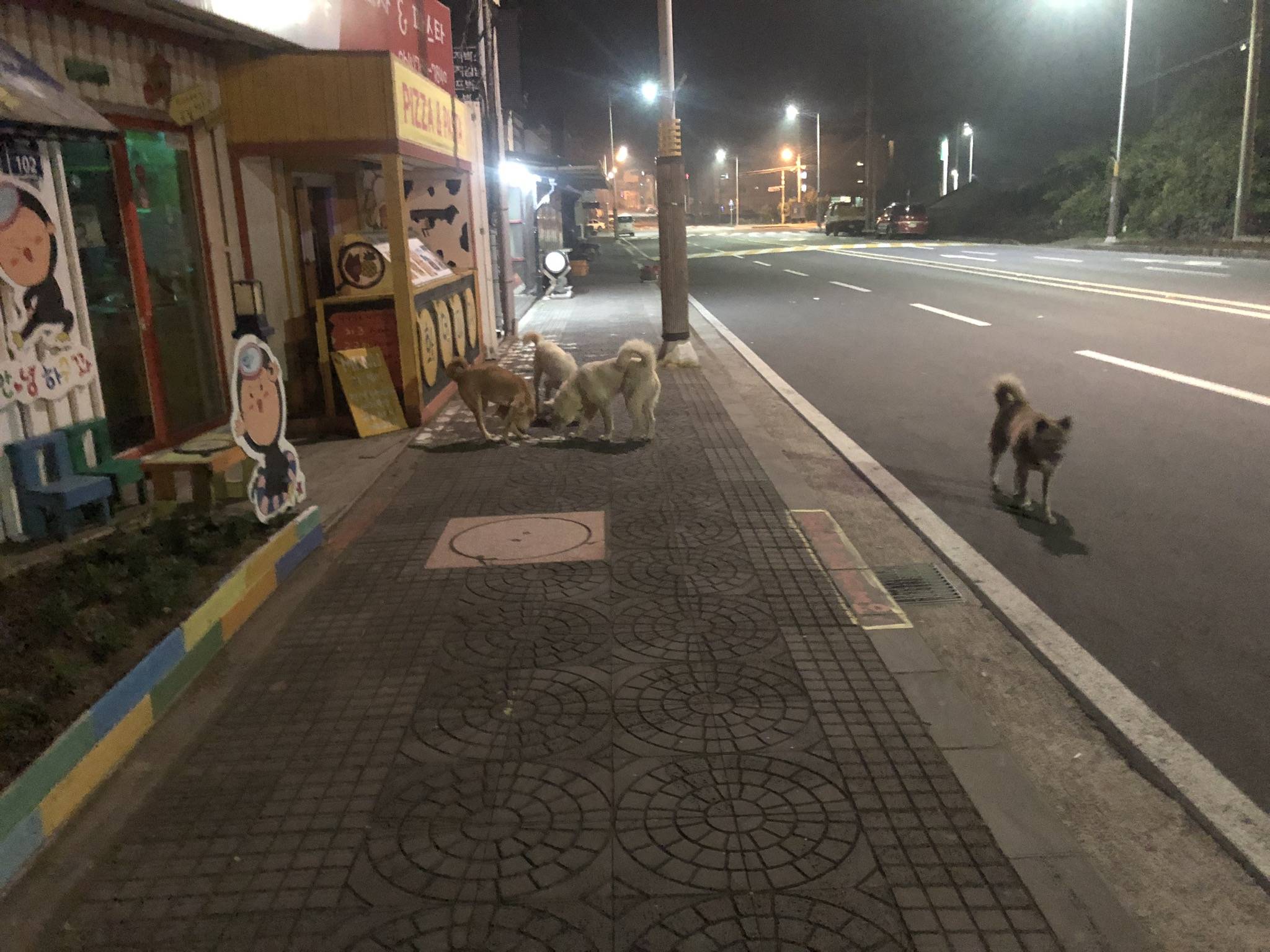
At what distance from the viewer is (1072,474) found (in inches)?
287

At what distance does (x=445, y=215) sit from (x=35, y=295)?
876 cm

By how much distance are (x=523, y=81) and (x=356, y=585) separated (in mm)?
39524

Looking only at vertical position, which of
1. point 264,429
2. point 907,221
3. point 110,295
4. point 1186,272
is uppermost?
point 907,221

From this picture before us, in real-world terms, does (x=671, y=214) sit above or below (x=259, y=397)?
above

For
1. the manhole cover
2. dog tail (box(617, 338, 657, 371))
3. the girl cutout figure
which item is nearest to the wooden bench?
the girl cutout figure

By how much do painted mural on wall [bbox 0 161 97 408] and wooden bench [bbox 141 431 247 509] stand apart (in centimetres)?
71

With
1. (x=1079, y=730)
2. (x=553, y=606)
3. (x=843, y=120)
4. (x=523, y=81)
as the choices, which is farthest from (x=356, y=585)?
(x=843, y=120)

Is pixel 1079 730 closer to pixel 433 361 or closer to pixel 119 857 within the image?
pixel 119 857

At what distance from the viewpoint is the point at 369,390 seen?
9.34 meters

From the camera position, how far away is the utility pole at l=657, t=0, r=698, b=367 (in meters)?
12.4

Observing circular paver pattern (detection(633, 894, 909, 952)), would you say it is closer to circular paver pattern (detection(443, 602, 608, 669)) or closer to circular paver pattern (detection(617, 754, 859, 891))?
circular paver pattern (detection(617, 754, 859, 891))

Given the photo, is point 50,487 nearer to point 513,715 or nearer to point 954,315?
point 513,715

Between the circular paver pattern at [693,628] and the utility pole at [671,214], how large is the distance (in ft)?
25.4

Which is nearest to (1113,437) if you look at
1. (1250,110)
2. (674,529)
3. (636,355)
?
(636,355)
